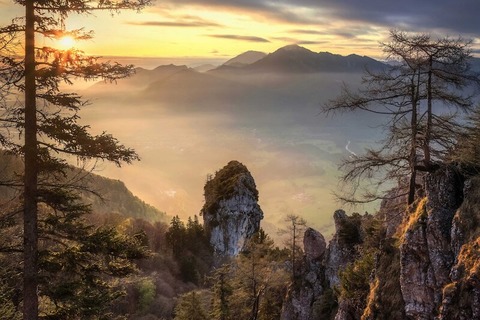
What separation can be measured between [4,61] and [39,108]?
1.30 meters

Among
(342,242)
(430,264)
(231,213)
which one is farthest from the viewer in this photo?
(231,213)

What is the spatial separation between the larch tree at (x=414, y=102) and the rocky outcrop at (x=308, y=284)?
1601 centimetres

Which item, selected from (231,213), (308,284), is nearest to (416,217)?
(308,284)

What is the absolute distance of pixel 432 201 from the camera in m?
12.2

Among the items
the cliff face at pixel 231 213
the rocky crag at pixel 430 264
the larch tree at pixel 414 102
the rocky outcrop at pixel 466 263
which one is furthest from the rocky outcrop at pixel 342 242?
the cliff face at pixel 231 213

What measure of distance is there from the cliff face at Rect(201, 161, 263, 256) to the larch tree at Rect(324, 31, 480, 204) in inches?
1565

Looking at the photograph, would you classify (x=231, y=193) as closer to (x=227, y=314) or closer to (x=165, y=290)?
(x=165, y=290)

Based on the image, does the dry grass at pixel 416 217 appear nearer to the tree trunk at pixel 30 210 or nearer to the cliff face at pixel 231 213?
the tree trunk at pixel 30 210

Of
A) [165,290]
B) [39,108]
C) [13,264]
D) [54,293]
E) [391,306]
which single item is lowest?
[165,290]

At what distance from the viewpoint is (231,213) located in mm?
54562

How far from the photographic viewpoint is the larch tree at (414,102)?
523 inches

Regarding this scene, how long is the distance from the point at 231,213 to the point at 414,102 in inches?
1657

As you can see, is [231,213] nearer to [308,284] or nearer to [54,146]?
[308,284]

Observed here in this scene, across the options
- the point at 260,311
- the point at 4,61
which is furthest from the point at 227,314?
the point at 4,61
